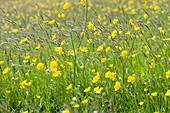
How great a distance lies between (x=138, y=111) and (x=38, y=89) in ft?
3.41

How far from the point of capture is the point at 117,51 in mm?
3131

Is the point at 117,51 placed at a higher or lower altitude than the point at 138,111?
higher

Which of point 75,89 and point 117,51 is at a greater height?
point 117,51

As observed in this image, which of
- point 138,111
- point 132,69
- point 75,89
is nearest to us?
point 138,111

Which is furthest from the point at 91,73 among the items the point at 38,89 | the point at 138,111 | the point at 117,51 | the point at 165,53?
the point at 138,111

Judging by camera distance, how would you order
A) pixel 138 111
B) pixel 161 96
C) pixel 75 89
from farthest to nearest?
1. pixel 75 89
2. pixel 161 96
3. pixel 138 111

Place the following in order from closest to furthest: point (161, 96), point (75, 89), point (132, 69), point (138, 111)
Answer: point (138, 111) < point (161, 96) < point (75, 89) < point (132, 69)

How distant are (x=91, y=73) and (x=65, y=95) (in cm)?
45

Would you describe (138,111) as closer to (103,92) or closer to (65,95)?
(103,92)

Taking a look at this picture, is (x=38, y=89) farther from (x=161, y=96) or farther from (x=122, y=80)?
(x=161, y=96)

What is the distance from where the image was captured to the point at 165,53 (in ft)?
10.4

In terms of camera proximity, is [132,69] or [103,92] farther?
[132,69]

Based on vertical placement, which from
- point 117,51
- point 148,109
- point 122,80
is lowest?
point 148,109

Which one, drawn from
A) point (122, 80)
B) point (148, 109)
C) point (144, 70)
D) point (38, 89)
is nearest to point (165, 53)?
point (144, 70)
